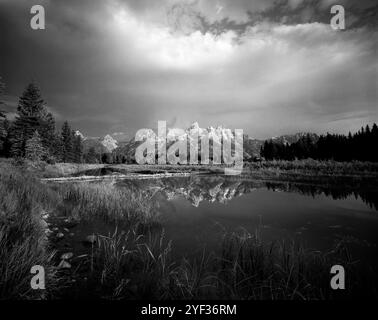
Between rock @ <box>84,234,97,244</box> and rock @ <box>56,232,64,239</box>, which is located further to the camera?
rock @ <box>56,232,64,239</box>

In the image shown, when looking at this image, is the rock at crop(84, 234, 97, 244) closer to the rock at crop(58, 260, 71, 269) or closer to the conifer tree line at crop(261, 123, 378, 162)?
the rock at crop(58, 260, 71, 269)

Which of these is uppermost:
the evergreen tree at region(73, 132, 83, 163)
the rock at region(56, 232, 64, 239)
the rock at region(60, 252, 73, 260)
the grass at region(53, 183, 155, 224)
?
the evergreen tree at region(73, 132, 83, 163)

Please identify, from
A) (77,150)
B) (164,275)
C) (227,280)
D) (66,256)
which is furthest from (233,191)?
(77,150)

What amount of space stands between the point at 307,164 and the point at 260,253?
27.5 m

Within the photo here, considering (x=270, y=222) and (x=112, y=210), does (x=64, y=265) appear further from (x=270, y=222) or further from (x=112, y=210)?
(x=270, y=222)

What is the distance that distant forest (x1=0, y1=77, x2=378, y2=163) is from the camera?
35.3 m

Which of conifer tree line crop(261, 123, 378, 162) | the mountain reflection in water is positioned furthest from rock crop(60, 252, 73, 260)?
conifer tree line crop(261, 123, 378, 162)

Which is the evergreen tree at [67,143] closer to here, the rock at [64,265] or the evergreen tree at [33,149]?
the evergreen tree at [33,149]

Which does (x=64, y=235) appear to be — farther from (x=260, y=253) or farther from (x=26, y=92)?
(x=26, y=92)

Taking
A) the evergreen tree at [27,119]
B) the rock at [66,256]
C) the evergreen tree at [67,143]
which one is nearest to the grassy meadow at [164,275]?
the rock at [66,256]

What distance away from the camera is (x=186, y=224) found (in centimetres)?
729

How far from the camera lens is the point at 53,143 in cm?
5284
